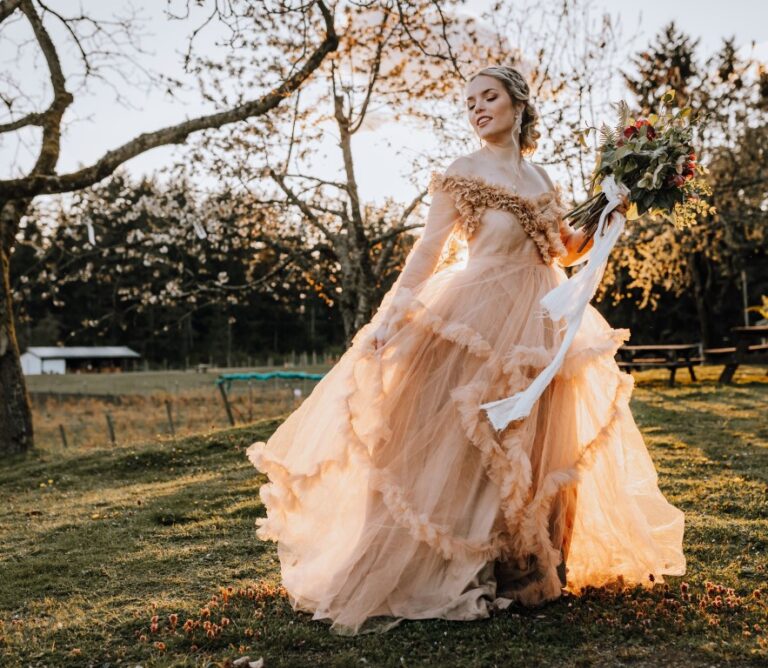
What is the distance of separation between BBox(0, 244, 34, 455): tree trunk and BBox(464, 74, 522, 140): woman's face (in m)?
10.2

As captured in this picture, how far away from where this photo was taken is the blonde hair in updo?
4.19m

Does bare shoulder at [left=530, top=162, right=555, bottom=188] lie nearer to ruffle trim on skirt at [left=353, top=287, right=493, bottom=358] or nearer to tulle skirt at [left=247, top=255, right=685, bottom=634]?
tulle skirt at [left=247, top=255, right=685, bottom=634]

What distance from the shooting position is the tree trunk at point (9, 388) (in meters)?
12.2

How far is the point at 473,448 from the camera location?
3900mm

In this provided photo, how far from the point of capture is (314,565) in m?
4.05

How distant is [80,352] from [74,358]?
1.94 meters

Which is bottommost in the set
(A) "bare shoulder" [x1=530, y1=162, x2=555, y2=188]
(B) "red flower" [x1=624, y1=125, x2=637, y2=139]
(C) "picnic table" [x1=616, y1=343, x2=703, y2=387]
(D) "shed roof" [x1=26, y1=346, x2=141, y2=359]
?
(D) "shed roof" [x1=26, y1=346, x2=141, y2=359]

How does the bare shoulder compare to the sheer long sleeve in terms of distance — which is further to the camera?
the bare shoulder

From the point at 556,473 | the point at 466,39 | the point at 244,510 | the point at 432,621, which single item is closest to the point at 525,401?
the point at 556,473

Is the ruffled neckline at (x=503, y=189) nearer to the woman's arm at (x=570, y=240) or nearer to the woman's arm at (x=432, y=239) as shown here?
the woman's arm at (x=432, y=239)

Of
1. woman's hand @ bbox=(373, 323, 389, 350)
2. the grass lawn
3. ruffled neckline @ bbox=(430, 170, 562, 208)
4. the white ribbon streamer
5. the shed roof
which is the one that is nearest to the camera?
the grass lawn

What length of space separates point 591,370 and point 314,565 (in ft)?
5.84

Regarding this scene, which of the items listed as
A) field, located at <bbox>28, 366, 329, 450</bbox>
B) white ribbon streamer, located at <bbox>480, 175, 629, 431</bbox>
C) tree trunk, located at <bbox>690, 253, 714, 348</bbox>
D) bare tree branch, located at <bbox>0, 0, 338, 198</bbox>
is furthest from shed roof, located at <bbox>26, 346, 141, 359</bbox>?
white ribbon streamer, located at <bbox>480, 175, 629, 431</bbox>

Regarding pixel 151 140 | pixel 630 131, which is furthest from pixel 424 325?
pixel 151 140
